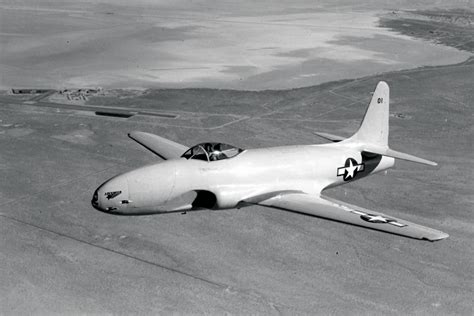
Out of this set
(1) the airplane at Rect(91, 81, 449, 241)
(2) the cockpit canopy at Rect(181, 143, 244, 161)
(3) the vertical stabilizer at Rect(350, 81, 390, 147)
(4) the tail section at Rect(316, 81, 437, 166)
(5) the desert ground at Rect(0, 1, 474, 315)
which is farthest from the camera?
(3) the vertical stabilizer at Rect(350, 81, 390, 147)

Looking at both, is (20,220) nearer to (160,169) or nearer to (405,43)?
(160,169)

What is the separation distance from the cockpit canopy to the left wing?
2490 millimetres

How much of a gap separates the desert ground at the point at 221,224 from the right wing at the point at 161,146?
7.57ft

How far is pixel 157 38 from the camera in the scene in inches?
2758

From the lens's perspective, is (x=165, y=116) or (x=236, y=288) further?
(x=165, y=116)

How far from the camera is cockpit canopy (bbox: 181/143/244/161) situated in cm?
2180

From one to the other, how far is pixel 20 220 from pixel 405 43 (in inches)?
2401

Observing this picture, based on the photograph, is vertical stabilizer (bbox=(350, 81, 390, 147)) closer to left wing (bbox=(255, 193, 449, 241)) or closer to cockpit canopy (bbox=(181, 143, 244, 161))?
left wing (bbox=(255, 193, 449, 241))

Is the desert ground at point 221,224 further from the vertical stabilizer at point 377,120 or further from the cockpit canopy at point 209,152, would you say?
the cockpit canopy at point 209,152

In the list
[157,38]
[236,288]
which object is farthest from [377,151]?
[157,38]

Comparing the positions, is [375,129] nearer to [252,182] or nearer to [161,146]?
[252,182]

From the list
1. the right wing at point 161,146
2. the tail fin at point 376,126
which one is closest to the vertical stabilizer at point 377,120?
the tail fin at point 376,126

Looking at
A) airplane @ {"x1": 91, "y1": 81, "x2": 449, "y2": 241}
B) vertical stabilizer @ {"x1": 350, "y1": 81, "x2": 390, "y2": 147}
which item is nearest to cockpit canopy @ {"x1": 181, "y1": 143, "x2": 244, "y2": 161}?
airplane @ {"x1": 91, "y1": 81, "x2": 449, "y2": 241}

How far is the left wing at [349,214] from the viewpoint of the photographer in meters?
18.6
